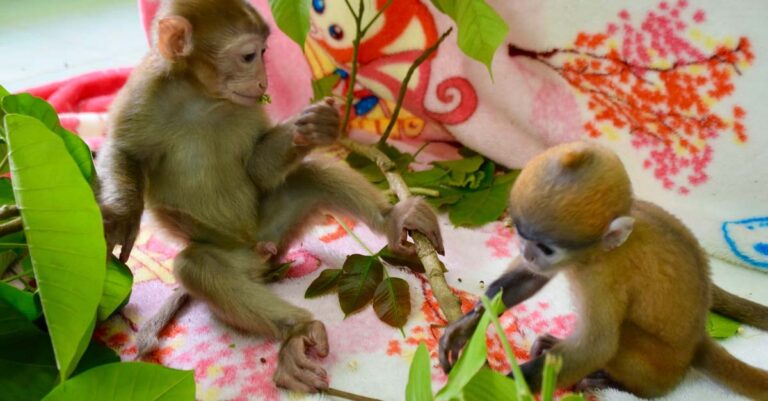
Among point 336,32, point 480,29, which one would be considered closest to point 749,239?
point 480,29

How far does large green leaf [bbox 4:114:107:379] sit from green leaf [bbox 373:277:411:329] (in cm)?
97

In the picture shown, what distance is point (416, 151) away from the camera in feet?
10.6

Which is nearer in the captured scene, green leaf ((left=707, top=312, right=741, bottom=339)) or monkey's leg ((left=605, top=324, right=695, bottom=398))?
monkey's leg ((left=605, top=324, right=695, bottom=398))

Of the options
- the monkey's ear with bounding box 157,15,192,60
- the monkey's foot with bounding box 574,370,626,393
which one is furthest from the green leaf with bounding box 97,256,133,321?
the monkey's foot with bounding box 574,370,626,393

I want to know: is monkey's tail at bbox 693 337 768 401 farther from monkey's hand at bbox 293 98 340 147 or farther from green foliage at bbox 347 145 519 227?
monkey's hand at bbox 293 98 340 147

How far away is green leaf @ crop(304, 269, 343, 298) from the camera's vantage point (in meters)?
2.36

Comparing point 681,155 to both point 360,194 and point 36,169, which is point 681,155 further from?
point 36,169

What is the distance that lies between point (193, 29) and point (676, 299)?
4.57 ft

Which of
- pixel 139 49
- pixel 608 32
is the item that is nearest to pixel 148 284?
pixel 608 32

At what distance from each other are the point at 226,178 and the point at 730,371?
1.46m

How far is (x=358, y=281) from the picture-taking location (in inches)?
90.3

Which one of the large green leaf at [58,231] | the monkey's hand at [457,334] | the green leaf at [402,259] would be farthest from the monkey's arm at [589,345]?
the large green leaf at [58,231]

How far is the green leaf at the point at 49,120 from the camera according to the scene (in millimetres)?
1856

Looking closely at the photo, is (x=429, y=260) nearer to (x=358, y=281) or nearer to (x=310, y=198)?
(x=358, y=281)
